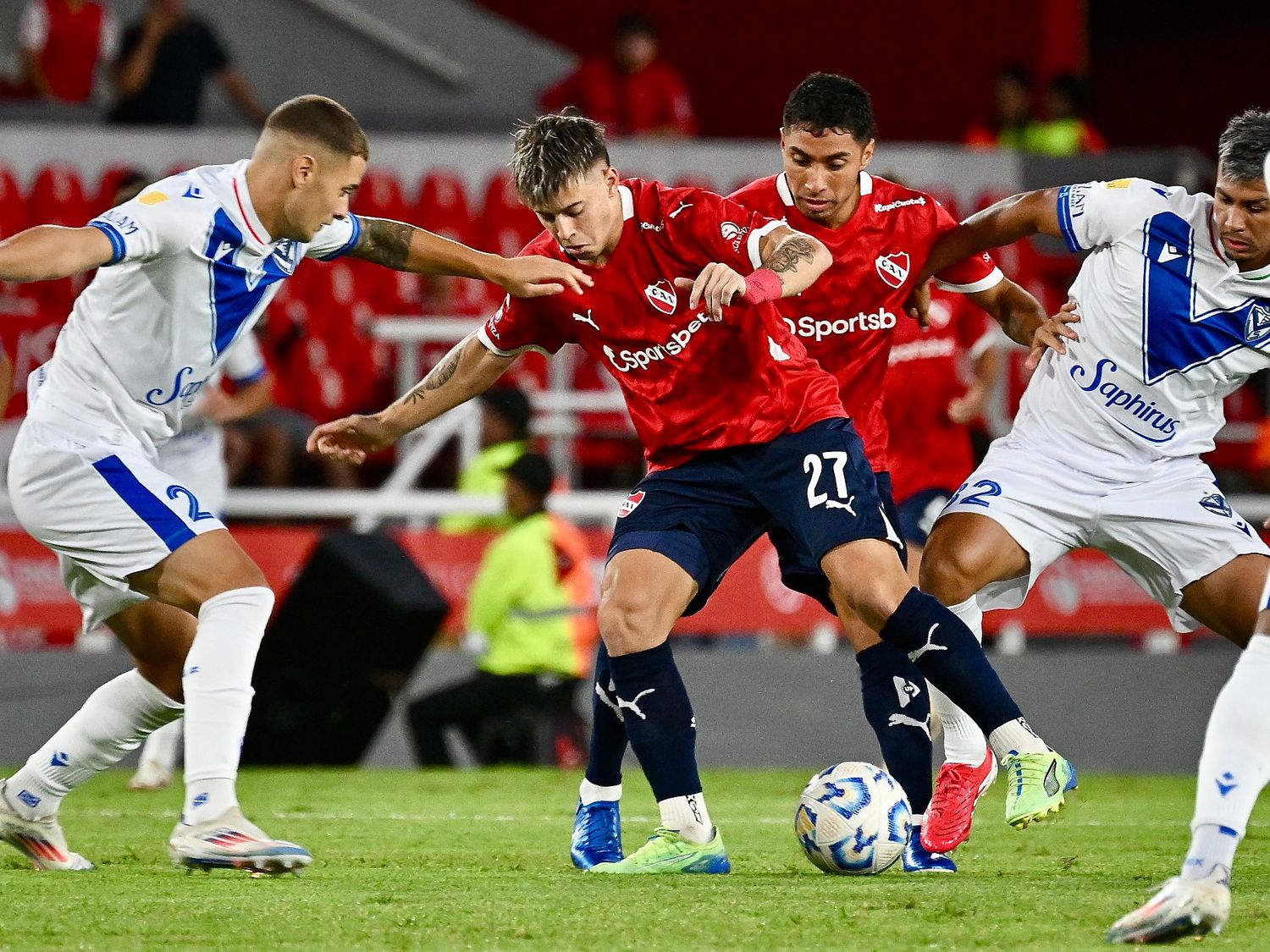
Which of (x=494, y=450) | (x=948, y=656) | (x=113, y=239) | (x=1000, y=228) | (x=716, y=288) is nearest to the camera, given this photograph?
(x=113, y=239)

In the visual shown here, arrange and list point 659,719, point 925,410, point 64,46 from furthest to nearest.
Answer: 1. point 64,46
2. point 925,410
3. point 659,719

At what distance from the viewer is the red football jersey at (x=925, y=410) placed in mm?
8078

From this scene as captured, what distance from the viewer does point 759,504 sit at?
17.2 ft

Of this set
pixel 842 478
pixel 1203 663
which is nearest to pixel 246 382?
pixel 842 478

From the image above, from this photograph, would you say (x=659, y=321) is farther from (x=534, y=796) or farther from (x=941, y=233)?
(x=534, y=796)

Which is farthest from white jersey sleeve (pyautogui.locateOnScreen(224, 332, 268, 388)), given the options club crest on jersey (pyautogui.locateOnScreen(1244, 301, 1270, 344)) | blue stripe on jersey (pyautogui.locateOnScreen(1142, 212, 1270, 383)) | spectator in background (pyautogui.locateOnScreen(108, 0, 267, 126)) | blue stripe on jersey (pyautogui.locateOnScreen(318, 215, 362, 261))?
spectator in background (pyautogui.locateOnScreen(108, 0, 267, 126))

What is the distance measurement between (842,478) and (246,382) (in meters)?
3.64

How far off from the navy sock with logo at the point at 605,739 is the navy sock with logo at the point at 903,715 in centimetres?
73

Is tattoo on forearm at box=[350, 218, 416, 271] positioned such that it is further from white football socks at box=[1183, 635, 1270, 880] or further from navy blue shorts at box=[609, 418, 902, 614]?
white football socks at box=[1183, 635, 1270, 880]

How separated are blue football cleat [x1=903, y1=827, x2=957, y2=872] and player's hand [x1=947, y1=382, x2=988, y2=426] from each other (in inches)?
103

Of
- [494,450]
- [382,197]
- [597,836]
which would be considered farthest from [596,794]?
[382,197]

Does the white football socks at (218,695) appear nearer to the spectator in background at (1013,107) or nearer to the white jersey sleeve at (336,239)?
the white jersey sleeve at (336,239)

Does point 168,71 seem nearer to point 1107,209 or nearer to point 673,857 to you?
point 1107,209

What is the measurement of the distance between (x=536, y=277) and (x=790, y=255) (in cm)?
71
